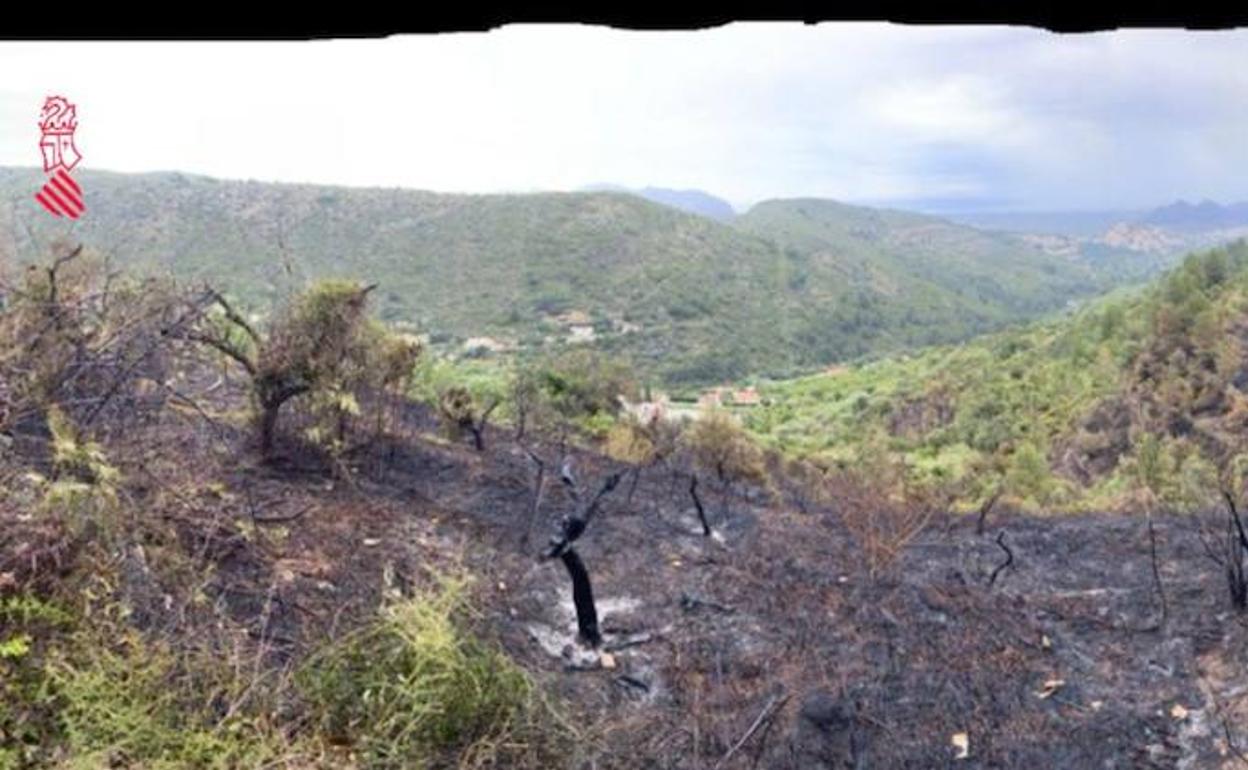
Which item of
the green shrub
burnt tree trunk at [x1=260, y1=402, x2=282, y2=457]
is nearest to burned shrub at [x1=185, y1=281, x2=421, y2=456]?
burnt tree trunk at [x1=260, y1=402, x2=282, y2=457]

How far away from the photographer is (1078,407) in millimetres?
26797

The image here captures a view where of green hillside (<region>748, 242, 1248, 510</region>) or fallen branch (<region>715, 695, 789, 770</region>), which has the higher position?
fallen branch (<region>715, 695, 789, 770</region>)

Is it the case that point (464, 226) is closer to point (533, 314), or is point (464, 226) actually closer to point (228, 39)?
point (533, 314)

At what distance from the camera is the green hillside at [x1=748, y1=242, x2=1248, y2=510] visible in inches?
839

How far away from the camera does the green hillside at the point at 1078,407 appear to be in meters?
21.3

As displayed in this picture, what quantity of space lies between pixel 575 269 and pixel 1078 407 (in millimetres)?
23048

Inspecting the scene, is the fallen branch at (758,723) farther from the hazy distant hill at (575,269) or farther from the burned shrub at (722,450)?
the hazy distant hill at (575,269)

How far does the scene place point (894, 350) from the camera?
51594 mm

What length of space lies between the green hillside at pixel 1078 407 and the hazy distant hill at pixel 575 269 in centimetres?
650

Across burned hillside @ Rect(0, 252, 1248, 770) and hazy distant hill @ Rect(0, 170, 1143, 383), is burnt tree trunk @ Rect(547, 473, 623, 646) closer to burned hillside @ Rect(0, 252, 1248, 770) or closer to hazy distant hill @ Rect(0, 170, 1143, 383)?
burned hillside @ Rect(0, 252, 1248, 770)

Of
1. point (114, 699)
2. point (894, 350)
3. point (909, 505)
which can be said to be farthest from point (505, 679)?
point (894, 350)

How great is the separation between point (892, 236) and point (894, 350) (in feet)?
161

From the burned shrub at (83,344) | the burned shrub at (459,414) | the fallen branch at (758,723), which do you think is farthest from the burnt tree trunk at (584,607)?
the burned shrub at (459,414)

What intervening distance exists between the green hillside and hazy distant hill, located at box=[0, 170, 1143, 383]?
650 cm
